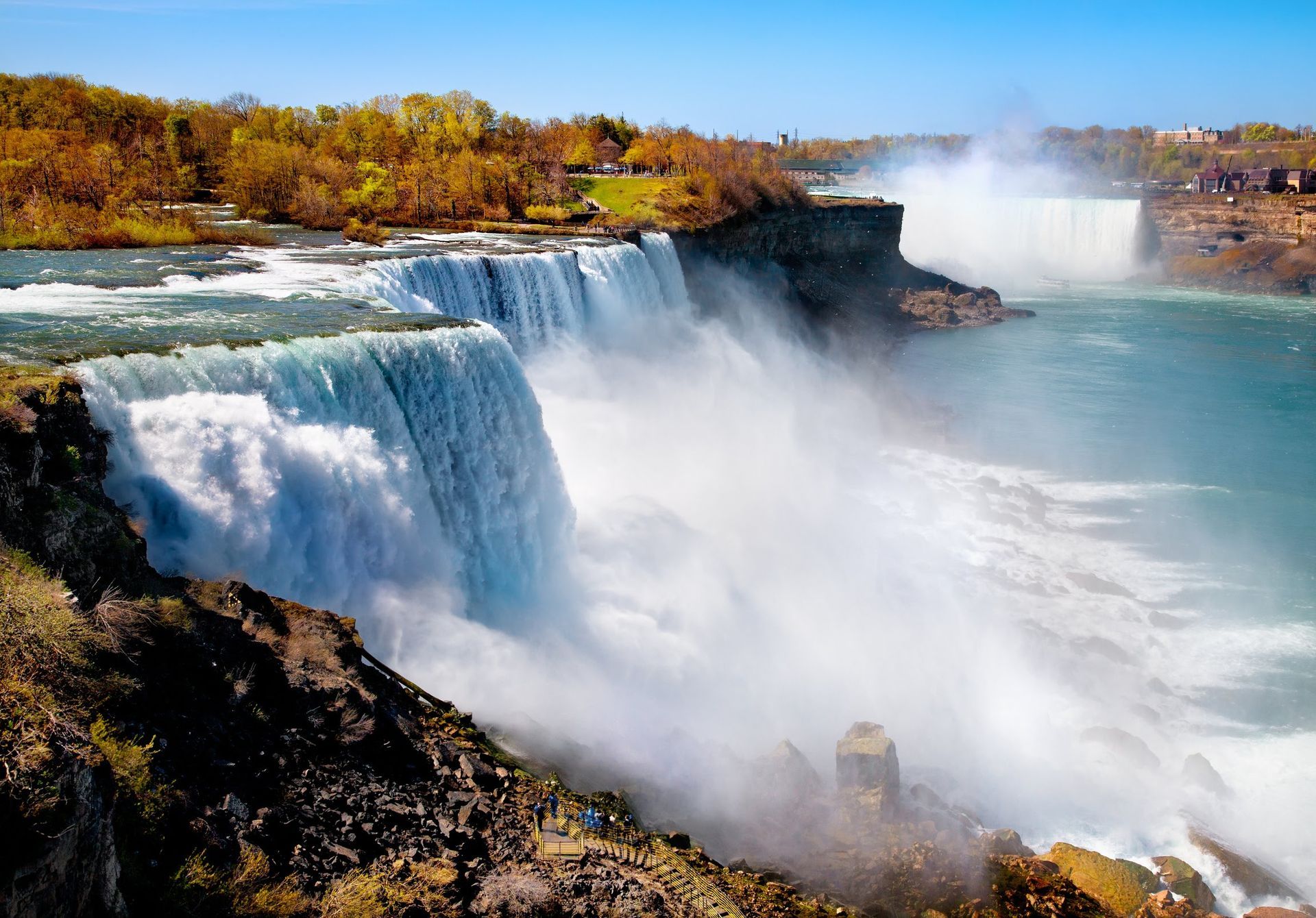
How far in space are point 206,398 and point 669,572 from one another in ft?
28.6

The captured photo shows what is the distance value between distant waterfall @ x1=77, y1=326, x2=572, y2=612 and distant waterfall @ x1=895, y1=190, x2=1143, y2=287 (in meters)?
51.3

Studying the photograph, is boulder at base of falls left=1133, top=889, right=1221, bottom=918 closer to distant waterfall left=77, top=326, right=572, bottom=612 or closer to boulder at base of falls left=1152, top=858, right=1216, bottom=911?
boulder at base of falls left=1152, top=858, right=1216, bottom=911

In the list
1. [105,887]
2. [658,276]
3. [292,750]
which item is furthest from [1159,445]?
[105,887]

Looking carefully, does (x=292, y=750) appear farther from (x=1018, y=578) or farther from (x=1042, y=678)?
(x=1018, y=578)

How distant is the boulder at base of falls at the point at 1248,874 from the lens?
10695 mm

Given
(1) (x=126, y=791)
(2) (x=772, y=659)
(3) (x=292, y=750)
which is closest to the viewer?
(1) (x=126, y=791)

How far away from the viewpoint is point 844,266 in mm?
46875

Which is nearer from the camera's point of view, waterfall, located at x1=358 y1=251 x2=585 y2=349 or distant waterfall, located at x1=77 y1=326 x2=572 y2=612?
distant waterfall, located at x1=77 y1=326 x2=572 y2=612

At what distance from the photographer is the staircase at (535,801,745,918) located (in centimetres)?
745

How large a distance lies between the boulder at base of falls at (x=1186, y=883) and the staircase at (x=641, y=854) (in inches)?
234

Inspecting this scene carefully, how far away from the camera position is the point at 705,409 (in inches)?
1007

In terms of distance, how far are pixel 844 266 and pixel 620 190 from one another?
1240cm

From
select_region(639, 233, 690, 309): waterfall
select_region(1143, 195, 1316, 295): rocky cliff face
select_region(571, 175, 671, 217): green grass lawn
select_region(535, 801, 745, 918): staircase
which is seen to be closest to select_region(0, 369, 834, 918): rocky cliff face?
select_region(535, 801, 745, 918): staircase

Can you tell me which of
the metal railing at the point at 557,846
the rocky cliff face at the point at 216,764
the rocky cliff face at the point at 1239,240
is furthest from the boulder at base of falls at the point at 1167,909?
the rocky cliff face at the point at 1239,240
